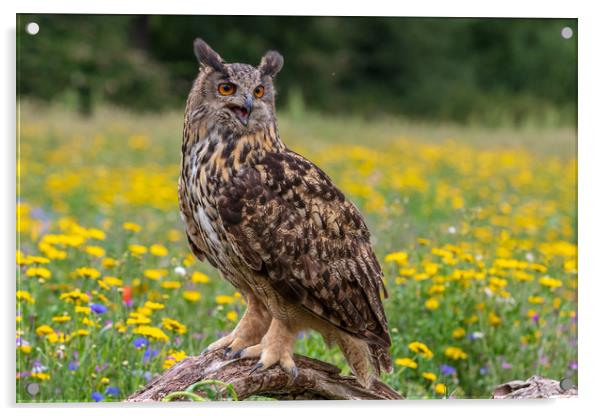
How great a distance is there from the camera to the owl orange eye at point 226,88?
2.76 metres

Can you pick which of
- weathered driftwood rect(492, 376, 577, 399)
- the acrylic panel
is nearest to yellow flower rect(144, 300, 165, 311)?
the acrylic panel

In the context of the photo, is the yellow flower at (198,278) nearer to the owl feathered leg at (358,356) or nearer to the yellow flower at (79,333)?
the yellow flower at (79,333)

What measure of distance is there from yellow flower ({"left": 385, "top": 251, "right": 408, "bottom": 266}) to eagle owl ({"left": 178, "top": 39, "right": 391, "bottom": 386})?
564 mm

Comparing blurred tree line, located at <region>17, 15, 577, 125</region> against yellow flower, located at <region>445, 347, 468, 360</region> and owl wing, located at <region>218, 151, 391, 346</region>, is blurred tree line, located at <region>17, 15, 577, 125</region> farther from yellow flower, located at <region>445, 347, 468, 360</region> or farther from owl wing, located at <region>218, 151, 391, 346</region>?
yellow flower, located at <region>445, 347, 468, 360</region>

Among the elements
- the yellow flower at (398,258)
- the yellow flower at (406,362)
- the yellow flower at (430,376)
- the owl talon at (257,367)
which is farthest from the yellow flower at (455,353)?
the owl talon at (257,367)

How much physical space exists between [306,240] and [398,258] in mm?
780

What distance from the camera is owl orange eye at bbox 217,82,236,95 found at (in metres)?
2.76

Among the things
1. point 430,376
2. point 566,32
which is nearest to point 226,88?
point 430,376

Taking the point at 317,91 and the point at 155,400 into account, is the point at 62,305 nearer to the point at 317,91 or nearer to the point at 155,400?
the point at 155,400

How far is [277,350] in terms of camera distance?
A: 9.37ft

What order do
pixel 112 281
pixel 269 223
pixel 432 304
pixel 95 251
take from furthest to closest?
pixel 432 304
pixel 95 251
pixel 112 281
pixel 269 223

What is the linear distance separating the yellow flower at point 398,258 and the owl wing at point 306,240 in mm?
574

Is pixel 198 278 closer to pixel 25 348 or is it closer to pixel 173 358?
pixel 173 358

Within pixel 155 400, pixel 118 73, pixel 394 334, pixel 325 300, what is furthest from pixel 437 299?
pixel 118 73
